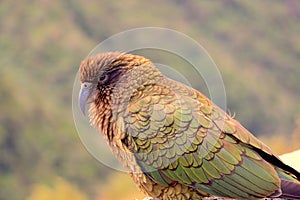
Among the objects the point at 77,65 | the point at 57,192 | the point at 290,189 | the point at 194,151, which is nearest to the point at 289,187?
the point at 290,189

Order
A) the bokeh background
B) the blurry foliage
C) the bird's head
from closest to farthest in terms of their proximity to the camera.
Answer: the bird's head, the blurry foliage, the bokeh background

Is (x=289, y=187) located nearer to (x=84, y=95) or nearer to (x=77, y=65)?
(x=84, y=95)

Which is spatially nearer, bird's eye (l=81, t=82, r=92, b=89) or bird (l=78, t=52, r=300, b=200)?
bird (l=78, t=52, r=300, b=200)

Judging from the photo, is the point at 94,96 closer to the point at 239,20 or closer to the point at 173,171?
the point at 173,171

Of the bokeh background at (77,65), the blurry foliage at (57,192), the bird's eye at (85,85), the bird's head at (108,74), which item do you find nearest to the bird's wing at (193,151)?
the bird's head at (108,74)

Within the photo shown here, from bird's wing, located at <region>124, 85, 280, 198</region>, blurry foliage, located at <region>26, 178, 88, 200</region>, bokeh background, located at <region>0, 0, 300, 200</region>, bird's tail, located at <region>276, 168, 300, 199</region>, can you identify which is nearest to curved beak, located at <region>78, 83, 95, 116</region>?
bird's wing, located at <region>124, 85, 280, 198</region>

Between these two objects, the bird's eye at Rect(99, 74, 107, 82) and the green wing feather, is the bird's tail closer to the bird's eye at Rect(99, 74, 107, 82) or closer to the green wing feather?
the green wing feather
